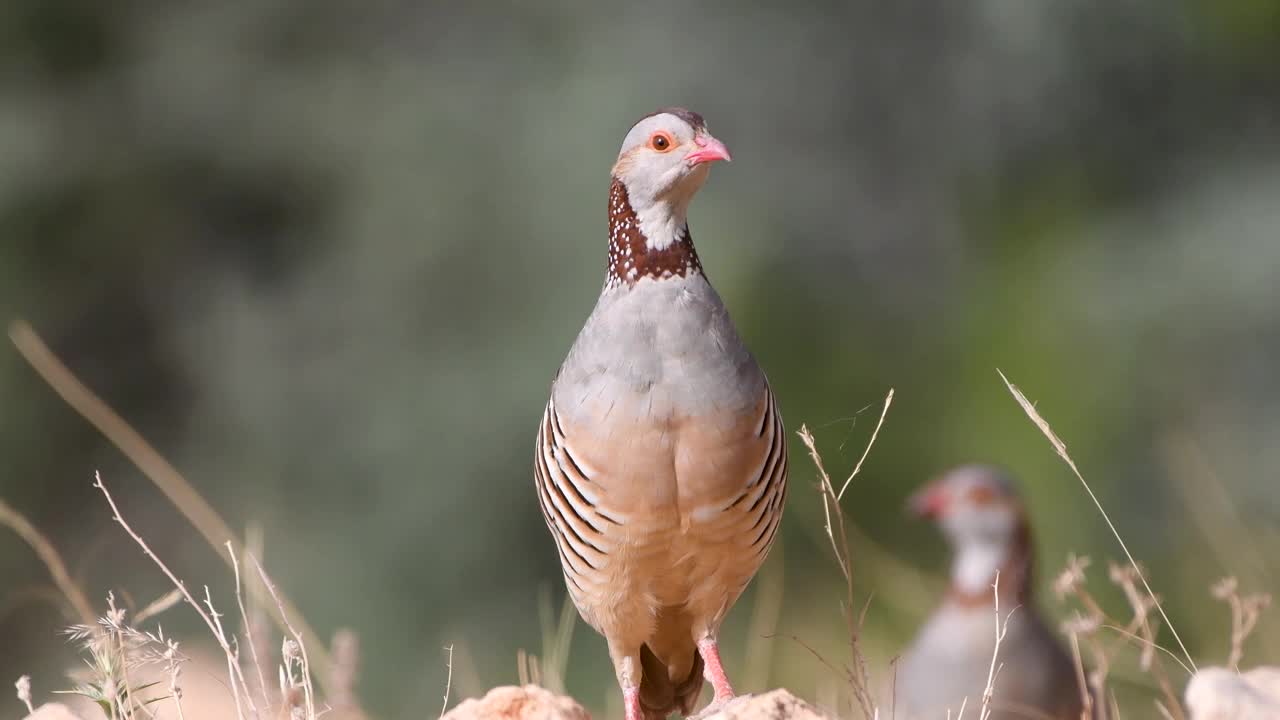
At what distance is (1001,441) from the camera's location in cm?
788

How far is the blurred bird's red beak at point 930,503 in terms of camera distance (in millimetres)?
4402

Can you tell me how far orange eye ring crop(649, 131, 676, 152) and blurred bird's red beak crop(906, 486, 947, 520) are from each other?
199cm

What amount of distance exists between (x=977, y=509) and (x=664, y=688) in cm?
145

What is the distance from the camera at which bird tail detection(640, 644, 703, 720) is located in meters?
3.21

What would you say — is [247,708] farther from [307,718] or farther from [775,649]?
[775,649]

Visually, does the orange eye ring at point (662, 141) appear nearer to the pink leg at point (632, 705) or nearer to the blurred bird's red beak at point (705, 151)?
the blurred bird's red beak at point (705, 151)

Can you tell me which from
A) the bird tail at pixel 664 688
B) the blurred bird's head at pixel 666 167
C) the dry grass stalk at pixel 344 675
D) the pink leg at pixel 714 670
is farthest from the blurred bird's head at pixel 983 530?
the dry grass stalk at pixel 344 675

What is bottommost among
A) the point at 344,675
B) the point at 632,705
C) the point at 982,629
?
the point at 982,629

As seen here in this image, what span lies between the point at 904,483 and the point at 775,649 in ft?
5.14

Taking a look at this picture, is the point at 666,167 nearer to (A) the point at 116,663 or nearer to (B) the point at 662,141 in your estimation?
A: (B) the point at 662,141

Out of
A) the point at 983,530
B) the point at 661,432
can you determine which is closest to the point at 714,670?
the point at 661,432

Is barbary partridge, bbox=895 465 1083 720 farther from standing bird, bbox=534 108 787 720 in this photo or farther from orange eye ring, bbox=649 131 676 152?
orange eye ring, bbox=649 131 676 152

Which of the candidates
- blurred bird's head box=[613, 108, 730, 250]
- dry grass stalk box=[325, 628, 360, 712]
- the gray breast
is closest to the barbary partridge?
the gray breast

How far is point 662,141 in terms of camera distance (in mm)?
2771
